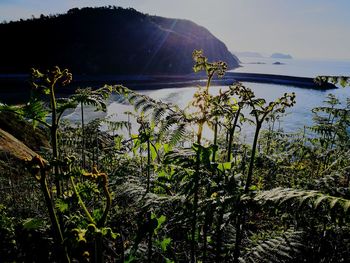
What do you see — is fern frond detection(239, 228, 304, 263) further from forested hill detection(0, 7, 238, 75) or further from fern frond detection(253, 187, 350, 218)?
forested hill detection(0, 7, 238, 75)

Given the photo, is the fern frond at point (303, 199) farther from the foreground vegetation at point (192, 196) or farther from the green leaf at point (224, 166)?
the green leaf at point (224, 166)

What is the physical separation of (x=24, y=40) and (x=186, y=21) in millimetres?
78857

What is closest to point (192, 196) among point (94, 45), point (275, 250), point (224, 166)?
point (224, 166)

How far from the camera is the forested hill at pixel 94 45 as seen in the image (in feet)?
335

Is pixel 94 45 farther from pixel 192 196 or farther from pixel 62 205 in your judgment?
pixel 62 205

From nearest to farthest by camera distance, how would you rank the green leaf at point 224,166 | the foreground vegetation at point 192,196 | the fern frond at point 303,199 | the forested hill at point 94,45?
the fern frond at point 303,199 < the foreground vegetation at point 192,196 < the green leaf at point 224,166 < the forested hill at point 94,45

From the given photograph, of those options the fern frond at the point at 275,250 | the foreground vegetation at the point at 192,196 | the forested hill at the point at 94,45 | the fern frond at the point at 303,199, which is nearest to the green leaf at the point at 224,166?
the foreground vegetation at the point at 192,196

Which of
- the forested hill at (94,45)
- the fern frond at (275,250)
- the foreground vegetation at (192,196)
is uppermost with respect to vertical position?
the forested hill at (94,45)

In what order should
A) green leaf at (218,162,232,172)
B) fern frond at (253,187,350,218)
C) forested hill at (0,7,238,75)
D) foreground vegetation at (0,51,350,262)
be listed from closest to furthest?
fern frond at (253,187,350,218), foreground vegetation at (0,51,350,262), green leaf at (218,162,232,172), forested hill at (0,7,238,75)

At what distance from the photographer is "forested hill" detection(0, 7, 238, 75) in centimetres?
10206

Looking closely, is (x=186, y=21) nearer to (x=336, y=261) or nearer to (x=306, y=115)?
(x=306, y=115)

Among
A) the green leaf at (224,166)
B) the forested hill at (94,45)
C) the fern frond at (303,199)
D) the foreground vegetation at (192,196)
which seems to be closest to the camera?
the fern frond at (303,199)

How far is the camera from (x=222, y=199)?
2.38 meters

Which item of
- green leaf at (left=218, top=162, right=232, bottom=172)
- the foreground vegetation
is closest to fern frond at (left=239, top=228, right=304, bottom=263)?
the foreground vegetation
